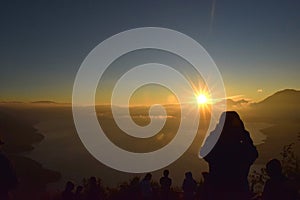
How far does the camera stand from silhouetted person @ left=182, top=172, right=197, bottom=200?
44.7 feet

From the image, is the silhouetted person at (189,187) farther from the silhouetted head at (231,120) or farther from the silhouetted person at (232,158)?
the silhouetted head at (231,120)

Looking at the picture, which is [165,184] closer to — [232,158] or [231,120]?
[232,158]

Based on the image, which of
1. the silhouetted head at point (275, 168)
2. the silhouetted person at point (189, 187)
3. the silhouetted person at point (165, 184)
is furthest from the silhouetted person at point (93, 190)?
the silhouetted head at point (275, 168)

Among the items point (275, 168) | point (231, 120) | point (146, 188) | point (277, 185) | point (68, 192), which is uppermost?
point (231, 120)

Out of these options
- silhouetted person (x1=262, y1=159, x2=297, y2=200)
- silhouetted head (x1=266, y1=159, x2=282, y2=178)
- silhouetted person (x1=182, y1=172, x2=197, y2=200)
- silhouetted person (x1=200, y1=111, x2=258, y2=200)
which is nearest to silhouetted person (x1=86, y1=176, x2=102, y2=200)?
silhouetted person (x1=182, y1=172, x2=197, y2=200)

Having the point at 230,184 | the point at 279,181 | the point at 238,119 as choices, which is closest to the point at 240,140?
the point at 238,119

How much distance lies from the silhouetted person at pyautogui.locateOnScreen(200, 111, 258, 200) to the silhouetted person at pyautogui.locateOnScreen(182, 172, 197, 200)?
232 cm

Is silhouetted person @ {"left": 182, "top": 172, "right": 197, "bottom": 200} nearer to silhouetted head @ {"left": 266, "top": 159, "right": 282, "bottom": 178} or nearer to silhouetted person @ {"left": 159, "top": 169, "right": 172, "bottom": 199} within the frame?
silhouetted person @ {"left": 159, "top": 169, "right": 172, "bottom": 199}

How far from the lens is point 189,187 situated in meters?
13.6

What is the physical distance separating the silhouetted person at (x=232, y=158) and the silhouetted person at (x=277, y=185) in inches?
83.8

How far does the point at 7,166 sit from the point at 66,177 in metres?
158

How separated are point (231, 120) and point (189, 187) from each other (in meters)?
3.70

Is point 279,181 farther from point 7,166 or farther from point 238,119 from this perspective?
point 7,166

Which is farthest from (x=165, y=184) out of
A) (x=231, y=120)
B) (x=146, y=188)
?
(x=231, y=120)
